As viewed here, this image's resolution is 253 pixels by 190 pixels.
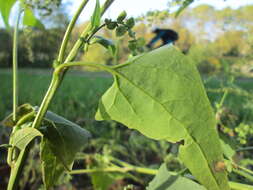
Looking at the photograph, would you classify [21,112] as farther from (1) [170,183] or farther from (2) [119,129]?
(2) [119,129]

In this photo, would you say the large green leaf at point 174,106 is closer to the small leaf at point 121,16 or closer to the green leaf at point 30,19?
the small leaf at point 121,16

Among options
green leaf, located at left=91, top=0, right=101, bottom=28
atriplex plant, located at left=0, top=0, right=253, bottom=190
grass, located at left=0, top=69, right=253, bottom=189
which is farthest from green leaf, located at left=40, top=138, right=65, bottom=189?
grass, located at left=0, top=69, right=253, bottom=189

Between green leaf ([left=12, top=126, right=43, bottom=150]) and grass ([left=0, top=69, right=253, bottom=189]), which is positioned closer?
green leaf ([left=12, top=126, right=43, bottom=150])

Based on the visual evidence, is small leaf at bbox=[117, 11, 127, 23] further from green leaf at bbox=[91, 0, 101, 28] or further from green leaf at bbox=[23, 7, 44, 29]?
green leaf at bbox=[23, 7, 44, 29]

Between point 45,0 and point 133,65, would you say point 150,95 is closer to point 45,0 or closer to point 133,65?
point 133,65

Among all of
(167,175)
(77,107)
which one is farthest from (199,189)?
(77,107)

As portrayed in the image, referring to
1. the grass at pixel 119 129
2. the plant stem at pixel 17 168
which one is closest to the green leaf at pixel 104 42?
the plant stem at pixel 17 168

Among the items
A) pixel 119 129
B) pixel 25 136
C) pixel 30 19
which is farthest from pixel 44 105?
pixel 119 129
